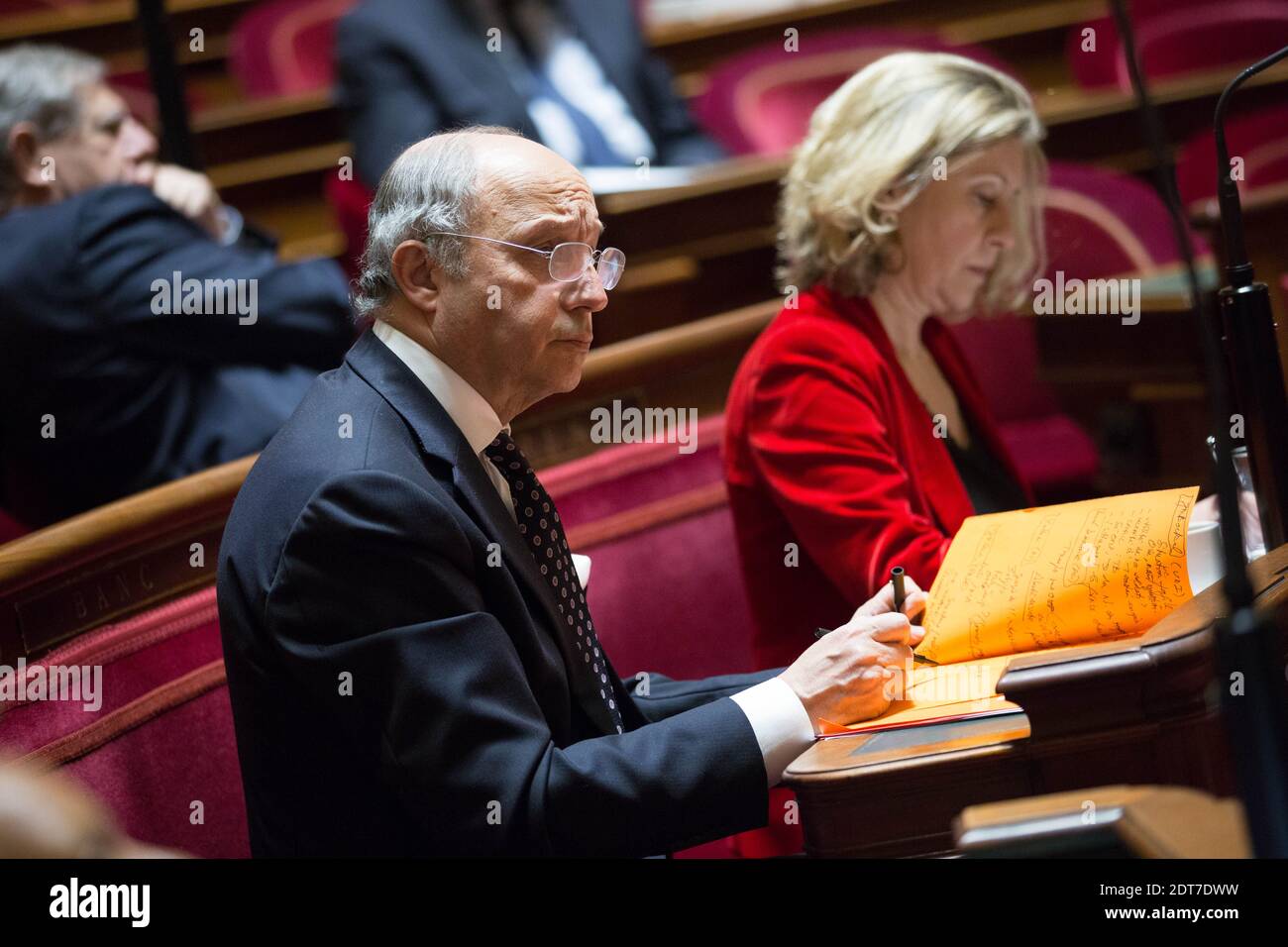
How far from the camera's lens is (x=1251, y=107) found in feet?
11.4

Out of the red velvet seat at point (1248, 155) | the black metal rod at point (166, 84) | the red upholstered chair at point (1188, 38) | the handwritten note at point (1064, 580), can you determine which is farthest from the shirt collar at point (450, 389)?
the red upholstered chair at point (1188, 38)

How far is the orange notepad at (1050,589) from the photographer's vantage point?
1285 millimetres

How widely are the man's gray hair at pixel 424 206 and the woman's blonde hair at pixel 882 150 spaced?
56cm

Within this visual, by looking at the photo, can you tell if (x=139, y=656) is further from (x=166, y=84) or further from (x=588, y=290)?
(x=166, y=84)

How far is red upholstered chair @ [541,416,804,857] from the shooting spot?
6.42 feet

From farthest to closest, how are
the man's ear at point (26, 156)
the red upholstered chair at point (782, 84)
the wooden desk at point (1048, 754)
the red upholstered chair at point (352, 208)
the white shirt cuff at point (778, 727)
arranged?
the red upholstered chair at point (782, 84)
the red upholstered chair at point (352, 208)
the man's ear at point (26, 156)
the white shirt cuff at point (778, 727)
the wooden desk at point (1048, 754)

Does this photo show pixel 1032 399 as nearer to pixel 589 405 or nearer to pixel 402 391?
pixel 589 405

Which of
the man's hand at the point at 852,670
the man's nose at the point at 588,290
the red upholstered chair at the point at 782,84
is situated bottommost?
the man's hand at the point at 852,670

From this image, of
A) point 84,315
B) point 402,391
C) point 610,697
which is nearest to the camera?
point 402,391

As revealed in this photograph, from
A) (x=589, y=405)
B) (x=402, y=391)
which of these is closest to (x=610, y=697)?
(x=402, y=391)

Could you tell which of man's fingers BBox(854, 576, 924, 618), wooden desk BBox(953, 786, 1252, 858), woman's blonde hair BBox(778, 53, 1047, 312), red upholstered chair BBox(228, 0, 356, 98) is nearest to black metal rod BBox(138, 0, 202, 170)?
woman's blonde hair BBox(778, 53, 1047, 312)

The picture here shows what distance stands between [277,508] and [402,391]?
146 mm

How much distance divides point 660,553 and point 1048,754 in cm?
96

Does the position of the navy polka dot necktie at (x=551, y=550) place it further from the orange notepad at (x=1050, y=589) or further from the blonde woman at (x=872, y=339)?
the blonde woman at (x=872, y=339)
